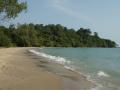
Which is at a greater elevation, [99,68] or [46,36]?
[46,36]

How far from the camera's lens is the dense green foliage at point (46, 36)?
4580 inches

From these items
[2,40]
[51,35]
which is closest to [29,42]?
[51,35]

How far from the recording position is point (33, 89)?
40.1 ft

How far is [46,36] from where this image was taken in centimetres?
14950

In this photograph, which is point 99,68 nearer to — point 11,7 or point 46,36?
point 11,7

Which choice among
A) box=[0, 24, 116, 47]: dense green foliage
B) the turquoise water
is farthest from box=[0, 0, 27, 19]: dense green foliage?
box=[0, 24, 116, 47]: dense green foliage

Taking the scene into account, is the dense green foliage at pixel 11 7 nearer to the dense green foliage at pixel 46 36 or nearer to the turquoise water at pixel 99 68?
the turquoise water at pixel 99 68

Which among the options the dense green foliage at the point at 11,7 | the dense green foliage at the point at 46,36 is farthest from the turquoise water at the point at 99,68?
the dense green foliage at the point at 46,36

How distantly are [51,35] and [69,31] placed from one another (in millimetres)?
25754

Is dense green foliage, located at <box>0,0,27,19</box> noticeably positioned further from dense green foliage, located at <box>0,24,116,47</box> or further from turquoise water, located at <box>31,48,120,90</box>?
dense green foliage, located at <box>0,24,116,47</box>

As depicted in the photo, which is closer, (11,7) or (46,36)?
(11,7)

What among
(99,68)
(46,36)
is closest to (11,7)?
(99,68)

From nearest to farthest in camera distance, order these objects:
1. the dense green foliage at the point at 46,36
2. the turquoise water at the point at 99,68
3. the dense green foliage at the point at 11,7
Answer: the turquoise water at the point at 99,68 < the dense green foliage at the point at 11,7 < the dense green foliage at the point at 46,36

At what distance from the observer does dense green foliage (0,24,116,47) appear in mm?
116325
